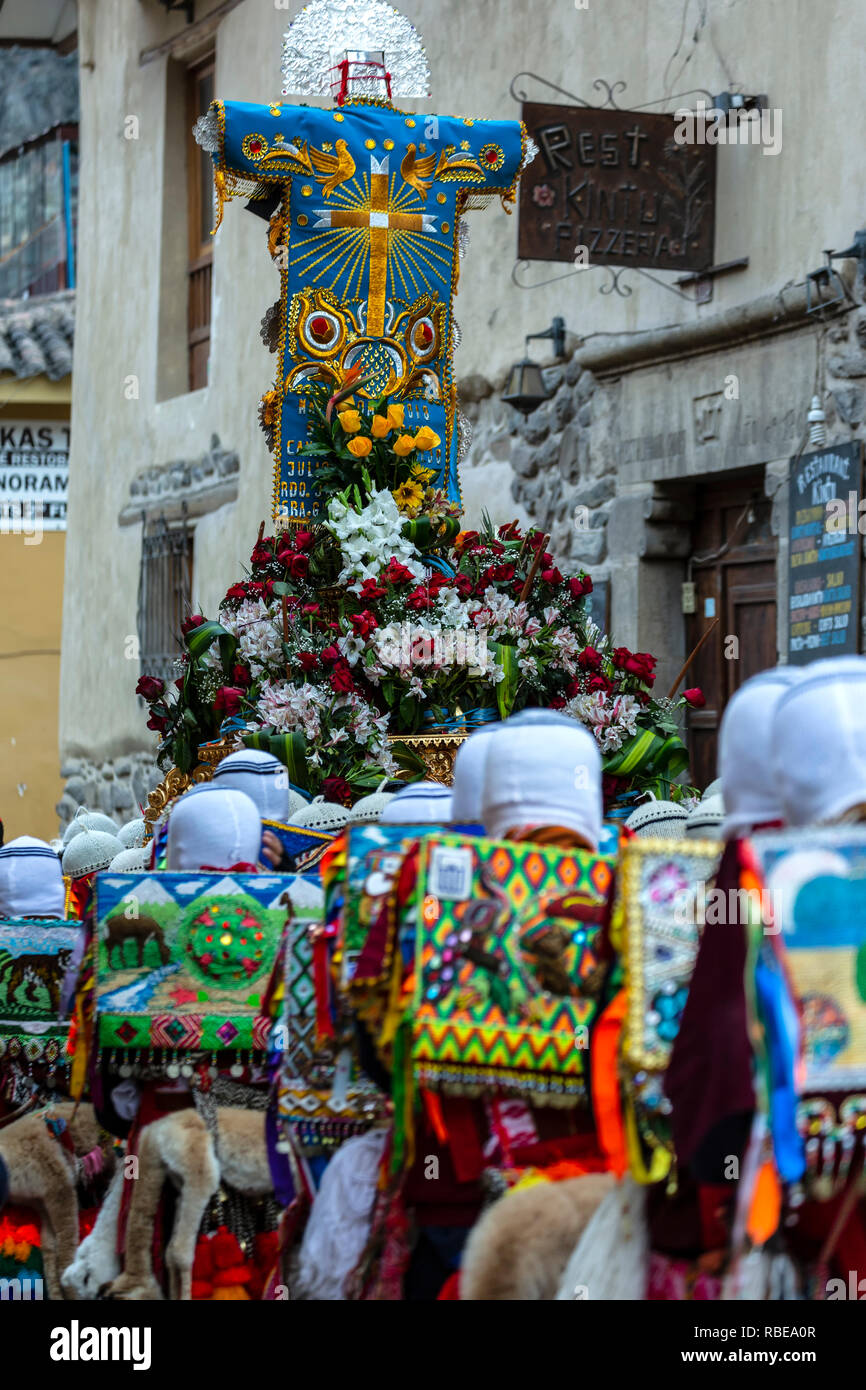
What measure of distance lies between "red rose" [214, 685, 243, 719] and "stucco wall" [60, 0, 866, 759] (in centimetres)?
348

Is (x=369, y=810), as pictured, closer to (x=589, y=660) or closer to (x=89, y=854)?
(x=89, y=854)

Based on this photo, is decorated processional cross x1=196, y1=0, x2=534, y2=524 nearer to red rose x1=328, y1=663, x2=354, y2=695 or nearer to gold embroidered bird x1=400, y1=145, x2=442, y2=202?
gold embroidered bird x1=400, y1=145, x2=442, y2=202

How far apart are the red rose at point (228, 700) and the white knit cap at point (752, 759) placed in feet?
12.4

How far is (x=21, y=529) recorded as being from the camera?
1861 cm

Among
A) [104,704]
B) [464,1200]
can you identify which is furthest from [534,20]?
[464,1200]

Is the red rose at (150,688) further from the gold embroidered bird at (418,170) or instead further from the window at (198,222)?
the window at (198,222)

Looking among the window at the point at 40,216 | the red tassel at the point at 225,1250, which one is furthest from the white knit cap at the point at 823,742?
the window at the point at 40,216

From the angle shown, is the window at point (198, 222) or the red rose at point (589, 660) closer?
the red rose at point (589, 660)

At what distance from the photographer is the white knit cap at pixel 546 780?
338 cm

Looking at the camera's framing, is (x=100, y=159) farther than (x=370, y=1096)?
Yes

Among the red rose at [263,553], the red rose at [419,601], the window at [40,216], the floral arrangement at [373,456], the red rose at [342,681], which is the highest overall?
the window at [40,216]

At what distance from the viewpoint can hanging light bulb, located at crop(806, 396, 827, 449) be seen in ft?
28.0
